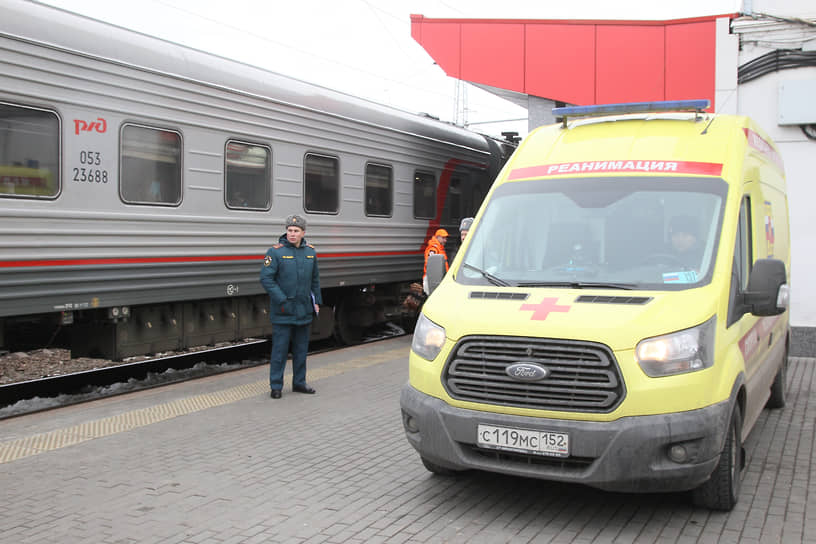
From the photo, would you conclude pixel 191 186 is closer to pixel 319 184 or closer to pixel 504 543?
pixel 319 184

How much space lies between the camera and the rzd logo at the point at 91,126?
7.59 meters

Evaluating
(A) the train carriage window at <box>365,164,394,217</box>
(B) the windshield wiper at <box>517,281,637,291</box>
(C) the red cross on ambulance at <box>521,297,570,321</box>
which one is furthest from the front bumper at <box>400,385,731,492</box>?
(A) the train carriage window at <box>365,164,394,217</box>

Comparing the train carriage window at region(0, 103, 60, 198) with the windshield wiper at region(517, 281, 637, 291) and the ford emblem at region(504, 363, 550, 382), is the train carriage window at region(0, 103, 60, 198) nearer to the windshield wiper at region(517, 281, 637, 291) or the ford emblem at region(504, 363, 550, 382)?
the windshield wiper at region(517, 281, 637, 291)

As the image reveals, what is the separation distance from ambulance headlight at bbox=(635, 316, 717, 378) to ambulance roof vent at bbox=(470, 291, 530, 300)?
2.71 ft

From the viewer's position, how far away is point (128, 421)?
6914 mm

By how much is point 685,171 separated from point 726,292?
0.99 metres

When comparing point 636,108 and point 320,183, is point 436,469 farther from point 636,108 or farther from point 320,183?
point 320,183

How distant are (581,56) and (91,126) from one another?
9058 millimetres

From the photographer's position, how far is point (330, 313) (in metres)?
12.1

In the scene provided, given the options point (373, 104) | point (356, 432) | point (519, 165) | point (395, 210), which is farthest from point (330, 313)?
point (519, 165)

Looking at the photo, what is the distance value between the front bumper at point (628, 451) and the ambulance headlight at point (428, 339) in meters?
0.49

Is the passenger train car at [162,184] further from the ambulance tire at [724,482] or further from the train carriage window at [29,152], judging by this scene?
the ambulance tire at [724,482]

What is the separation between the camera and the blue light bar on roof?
5.69 meters

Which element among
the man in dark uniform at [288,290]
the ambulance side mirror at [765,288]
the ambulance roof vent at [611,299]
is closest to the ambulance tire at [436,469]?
the ambulance roof vent at [611,299]
